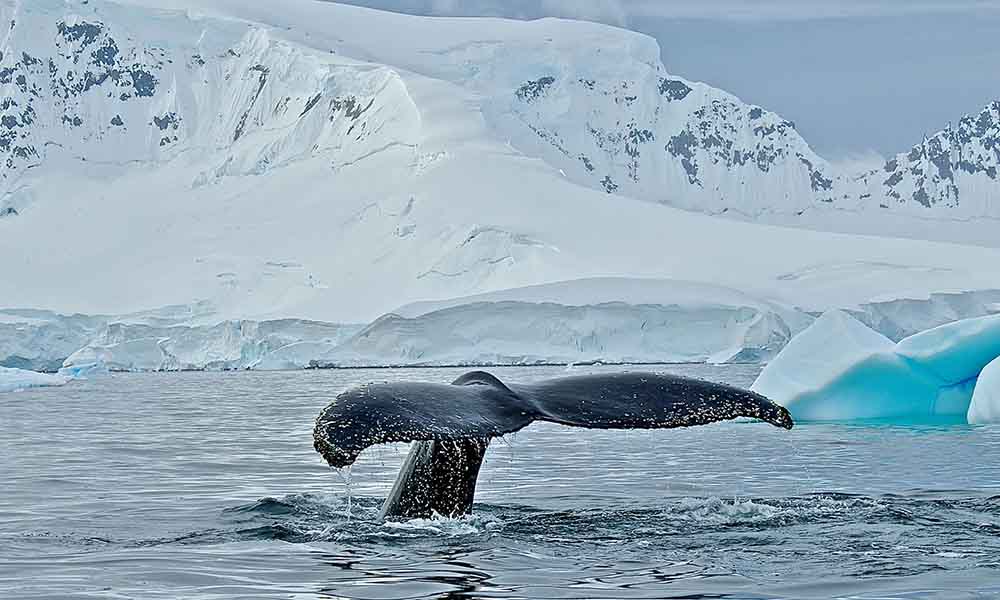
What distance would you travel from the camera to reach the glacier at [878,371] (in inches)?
729

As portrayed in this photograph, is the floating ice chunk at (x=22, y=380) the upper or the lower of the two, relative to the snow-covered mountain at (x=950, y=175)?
lower

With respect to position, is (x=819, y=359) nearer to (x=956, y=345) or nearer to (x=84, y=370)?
(x=956, y=345)

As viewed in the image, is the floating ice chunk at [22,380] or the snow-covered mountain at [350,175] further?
the snow-covered mountain at [350,175]

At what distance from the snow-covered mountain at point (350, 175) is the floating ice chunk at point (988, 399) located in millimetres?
33301

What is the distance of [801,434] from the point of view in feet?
53.2

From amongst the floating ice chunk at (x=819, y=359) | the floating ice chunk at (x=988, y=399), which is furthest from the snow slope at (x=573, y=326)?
the floating ice chunk at (x=988, y=399)

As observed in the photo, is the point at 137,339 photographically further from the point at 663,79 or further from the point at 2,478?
the point at 663,79

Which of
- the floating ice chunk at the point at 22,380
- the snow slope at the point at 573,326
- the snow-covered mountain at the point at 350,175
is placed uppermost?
the snow-covered mountain at the point at 350,175

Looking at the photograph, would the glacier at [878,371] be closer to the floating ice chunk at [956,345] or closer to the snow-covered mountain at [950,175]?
the floating ice chunk at [956,345]

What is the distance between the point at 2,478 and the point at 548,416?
7.13 m

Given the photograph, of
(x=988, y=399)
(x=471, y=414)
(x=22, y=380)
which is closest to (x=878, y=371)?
(x=988, y=399)

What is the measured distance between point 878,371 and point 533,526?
40.7 ft

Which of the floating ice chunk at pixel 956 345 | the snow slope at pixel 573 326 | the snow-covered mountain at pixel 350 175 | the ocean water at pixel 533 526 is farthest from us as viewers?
the snow-covered mountain at pixel 350 175

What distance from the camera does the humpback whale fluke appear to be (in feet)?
14.8
